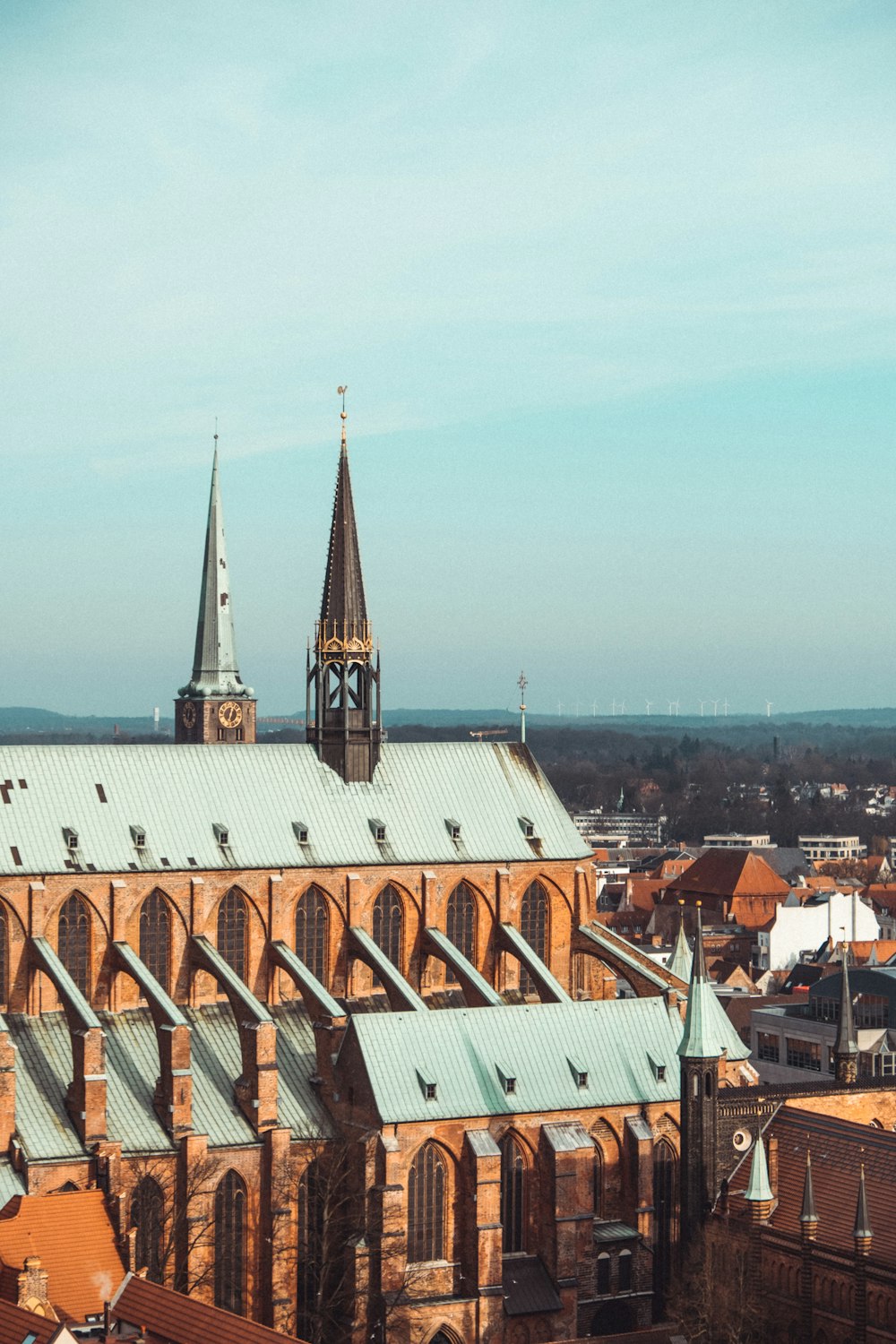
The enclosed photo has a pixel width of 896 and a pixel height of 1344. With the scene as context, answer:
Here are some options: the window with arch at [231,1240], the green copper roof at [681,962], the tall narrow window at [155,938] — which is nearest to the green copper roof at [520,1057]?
the window with arch at [231,1240]

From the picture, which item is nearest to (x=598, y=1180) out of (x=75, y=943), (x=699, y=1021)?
(x=699, y=1021)

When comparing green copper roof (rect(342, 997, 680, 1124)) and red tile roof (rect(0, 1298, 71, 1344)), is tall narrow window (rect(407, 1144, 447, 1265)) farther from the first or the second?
red tile roof (rect(0, 1298, 71, 1344))

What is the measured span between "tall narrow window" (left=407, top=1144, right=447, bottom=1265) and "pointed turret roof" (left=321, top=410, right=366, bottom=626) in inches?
909

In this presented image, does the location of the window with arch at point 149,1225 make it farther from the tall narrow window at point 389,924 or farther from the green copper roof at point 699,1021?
the green copper roof at point 699,1021

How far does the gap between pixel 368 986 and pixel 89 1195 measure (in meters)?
18.4

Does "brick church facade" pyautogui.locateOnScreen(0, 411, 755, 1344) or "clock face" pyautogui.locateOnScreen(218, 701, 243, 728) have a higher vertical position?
"clock face" pyautogui.locateOnScreen(218, 701, 243, 728)

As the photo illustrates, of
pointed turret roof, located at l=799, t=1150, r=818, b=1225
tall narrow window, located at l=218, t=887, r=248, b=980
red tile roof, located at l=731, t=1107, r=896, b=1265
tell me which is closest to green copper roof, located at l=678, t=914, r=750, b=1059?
red tile roof, located at l=731, t=1107, r=896, b=1265

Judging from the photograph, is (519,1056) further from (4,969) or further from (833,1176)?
(4,969)

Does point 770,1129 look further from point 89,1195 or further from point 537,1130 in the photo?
point 89,1195

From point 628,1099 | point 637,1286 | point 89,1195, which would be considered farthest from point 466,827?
point 89,1195

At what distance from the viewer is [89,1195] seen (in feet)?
210

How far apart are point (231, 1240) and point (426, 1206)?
6.42 m

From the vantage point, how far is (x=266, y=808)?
8044 centimetres

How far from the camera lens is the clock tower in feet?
376
